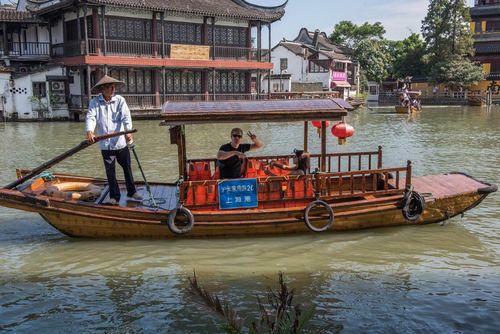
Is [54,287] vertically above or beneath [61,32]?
beneath

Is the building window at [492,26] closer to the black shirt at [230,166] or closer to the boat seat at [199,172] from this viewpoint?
the boat seat at [199,172]

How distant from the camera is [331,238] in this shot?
24.4 feet

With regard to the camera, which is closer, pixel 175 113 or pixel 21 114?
pixel 175 113

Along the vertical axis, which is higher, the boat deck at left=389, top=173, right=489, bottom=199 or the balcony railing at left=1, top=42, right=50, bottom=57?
the balcony railing at left=1, top=42, right=50, bottom=57

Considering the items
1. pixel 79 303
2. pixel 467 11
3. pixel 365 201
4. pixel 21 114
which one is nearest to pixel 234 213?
pixel 365 201

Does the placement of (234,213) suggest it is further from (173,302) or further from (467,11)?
(467,11)

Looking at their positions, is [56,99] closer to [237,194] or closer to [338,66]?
[237,194]

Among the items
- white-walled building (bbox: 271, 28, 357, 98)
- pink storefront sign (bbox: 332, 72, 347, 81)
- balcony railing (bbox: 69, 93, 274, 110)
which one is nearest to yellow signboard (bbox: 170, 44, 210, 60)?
balcony railing (bbox: 69, 93, 274, 110)

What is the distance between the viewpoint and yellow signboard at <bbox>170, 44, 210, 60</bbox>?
92.8 feet

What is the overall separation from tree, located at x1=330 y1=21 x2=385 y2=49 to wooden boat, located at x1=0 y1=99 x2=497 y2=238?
4852 cm

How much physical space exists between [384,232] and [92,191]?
451 centimetres

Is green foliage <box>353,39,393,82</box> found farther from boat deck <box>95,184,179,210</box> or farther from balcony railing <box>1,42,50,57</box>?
boat deck <box>95,184,179,210</box>

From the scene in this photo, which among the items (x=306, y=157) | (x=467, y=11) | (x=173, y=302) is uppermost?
(x=467, y=11)

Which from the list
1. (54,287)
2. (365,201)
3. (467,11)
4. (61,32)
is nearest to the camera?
(54,287)
